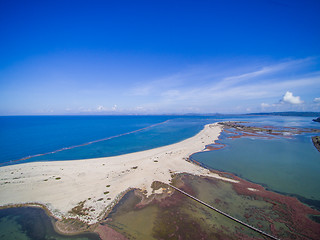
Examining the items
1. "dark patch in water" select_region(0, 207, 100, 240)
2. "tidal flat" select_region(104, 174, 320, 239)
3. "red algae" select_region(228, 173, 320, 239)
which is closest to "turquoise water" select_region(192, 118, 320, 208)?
"red algae" select_region(228, 173, 320, 239)

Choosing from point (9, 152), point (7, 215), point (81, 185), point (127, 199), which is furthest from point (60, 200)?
point (9, 152)

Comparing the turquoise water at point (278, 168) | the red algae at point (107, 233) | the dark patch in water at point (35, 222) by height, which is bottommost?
the dark patch in water at point (35, 222)

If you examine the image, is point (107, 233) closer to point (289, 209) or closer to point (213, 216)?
point (213, 216)

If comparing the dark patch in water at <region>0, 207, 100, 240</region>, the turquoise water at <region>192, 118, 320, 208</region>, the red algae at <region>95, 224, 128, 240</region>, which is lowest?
the dark patch in water at <region>0, 207, 100, 240</region>

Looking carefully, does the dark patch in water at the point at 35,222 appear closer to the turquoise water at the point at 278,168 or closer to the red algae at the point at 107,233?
the red algae at the point at 107,233

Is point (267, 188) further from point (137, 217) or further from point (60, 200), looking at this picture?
point (60, 200)

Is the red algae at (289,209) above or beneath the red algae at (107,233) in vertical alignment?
above

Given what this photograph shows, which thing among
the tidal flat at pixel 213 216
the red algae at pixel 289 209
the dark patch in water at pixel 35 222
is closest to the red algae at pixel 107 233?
the tidal flat at pixel 213 216

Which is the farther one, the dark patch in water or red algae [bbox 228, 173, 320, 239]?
red algae [bbox 228, 173, 320, 239]

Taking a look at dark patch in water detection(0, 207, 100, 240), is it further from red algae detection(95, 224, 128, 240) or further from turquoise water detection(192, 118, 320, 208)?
turquoise water detection(192, 118, 320, 208)

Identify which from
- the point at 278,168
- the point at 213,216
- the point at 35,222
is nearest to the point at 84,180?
the point at 35,222
